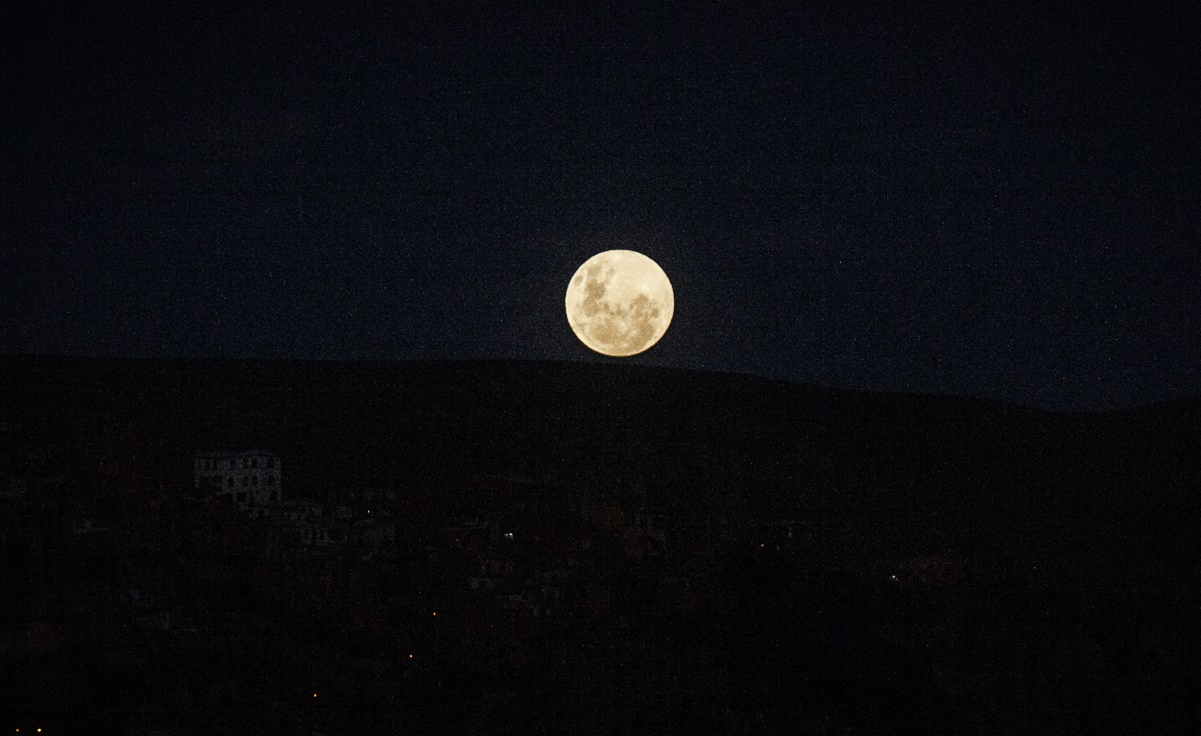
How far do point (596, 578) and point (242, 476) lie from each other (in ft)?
99.9

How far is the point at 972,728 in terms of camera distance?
42625 millimetres

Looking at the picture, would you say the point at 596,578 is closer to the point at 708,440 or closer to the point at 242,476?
the point at 242,476

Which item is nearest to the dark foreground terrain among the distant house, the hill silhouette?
the hill silhouette

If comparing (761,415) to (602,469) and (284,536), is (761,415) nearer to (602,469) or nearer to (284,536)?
(602,469)

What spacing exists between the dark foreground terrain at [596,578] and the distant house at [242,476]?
1818mm

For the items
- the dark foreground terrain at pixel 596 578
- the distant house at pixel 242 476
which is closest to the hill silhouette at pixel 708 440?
the dark foreground terrain at pixel 596 578

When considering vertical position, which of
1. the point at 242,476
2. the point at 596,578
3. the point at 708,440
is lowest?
the point at 596,578

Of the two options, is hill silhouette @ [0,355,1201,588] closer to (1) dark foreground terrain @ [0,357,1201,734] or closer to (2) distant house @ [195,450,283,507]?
(1) dark foreground terrain @ [0,357,1201,734]

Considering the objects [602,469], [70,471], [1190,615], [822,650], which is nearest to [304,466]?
[602,469]

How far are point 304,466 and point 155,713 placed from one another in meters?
49.4

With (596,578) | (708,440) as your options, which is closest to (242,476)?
(596,578)

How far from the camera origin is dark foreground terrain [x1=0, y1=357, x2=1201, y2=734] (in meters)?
36.4

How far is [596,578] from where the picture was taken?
156 ft

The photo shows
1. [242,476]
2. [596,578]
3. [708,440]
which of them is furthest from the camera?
[708,440]
